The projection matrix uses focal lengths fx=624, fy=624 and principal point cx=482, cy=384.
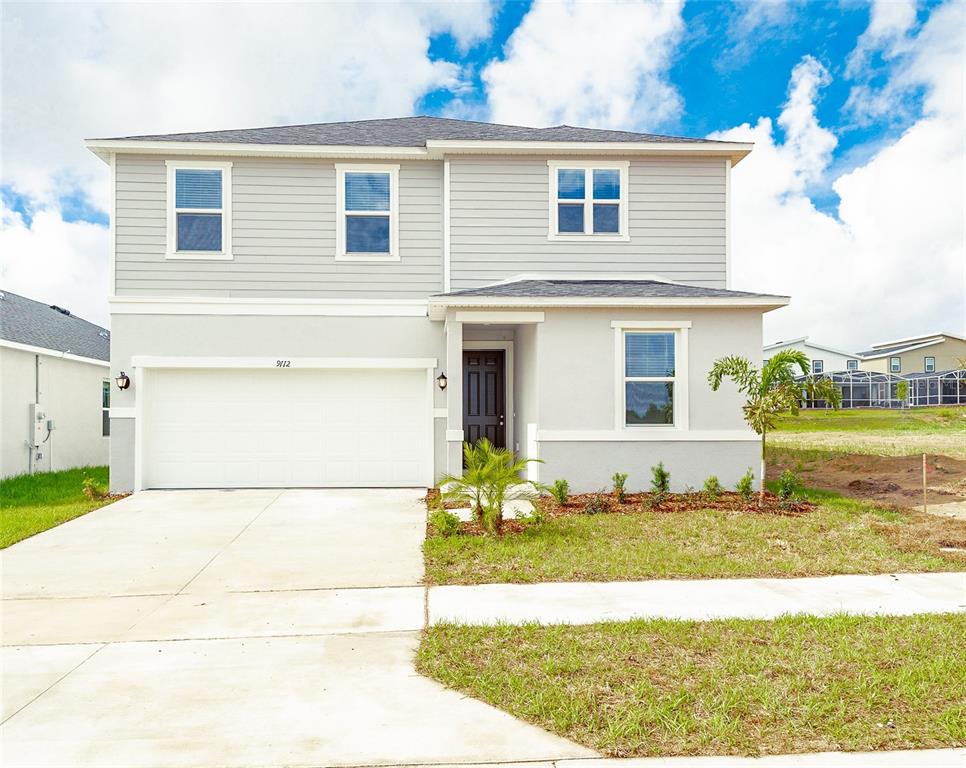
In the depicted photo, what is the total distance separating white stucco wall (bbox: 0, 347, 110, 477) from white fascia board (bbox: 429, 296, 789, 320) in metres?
9.63

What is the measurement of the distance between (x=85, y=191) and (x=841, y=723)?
2041cm

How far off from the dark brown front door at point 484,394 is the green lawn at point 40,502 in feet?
21.9

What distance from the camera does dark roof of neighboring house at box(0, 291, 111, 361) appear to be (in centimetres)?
1381

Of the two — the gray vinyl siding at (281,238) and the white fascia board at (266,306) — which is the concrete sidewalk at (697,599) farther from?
the gray vinyl siding at (281,238)

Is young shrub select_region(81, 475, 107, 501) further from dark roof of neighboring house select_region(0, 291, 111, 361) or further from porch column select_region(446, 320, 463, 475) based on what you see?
porch column select_region(446, 320, 463, 475)

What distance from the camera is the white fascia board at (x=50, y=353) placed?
12803mm

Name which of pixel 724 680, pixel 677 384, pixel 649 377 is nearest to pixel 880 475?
pixel 677 384

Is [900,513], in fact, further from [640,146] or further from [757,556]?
[640,146]

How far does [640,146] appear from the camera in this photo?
36.4 ft

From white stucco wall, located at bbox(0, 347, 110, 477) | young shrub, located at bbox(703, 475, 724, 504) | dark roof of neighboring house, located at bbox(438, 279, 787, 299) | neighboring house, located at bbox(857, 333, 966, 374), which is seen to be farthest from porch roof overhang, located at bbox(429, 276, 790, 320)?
neighboring house, located at bbox(857, 333, 966, 374)

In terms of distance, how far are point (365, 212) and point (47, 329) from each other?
985cm

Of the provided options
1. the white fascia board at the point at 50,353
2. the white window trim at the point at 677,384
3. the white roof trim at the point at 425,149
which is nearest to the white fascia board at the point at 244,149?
the white roof trim at the point at 425,149

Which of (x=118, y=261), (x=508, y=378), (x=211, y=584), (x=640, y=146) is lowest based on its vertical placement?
(x=211, y=584)

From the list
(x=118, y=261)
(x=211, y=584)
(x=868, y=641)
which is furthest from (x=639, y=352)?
(x=118, y=261)
